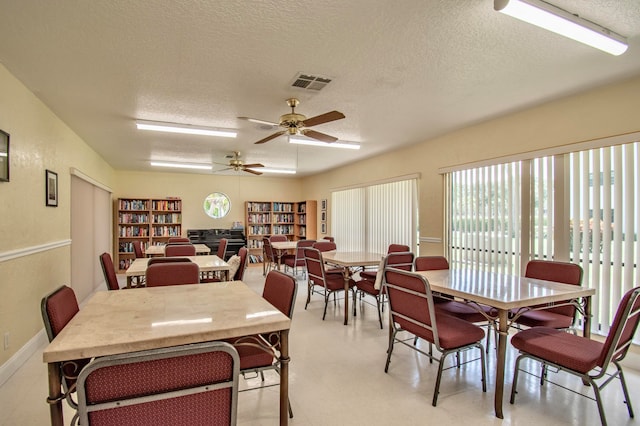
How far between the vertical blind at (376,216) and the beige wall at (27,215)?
16.2 ft

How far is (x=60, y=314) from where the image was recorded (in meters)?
1.54

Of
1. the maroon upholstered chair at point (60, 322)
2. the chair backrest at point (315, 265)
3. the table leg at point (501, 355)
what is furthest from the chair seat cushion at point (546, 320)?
the maroon upholstered chair at point (60, 322)

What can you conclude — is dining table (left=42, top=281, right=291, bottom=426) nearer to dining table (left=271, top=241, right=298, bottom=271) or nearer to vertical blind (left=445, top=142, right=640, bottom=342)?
vertical blind (left=445, top=142, right=640, bottom=342)


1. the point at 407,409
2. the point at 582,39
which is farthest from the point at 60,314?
the point at 582,39

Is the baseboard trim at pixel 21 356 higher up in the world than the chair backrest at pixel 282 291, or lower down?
lower down

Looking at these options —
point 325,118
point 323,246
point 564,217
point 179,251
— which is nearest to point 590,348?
point 564,217

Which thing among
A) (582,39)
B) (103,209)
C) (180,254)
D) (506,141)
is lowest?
(180,254)

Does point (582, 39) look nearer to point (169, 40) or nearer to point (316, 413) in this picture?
point (169, 40)

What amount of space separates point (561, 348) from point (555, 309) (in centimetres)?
95

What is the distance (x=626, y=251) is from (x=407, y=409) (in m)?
2.47

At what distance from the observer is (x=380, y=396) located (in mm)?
2355

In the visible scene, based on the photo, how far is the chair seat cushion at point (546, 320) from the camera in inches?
102

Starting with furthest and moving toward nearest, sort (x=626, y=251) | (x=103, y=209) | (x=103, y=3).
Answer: (x=103, y=209)
(x=626, y=251)
(x=103, y=3)

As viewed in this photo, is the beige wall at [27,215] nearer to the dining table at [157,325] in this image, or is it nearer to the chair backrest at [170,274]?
the chair backrest at [170,274]
